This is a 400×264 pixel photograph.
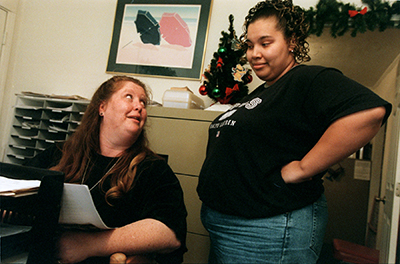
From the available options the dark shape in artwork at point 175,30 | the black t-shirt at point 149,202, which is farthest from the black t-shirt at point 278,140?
the dark shape in artwork at point 175,30

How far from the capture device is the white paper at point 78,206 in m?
0.67

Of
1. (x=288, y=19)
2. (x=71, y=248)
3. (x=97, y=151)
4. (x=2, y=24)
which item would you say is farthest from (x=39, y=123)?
(x=288, y=19)

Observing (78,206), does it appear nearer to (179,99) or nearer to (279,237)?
(279,237)

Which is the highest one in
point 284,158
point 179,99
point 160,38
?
point 160,38

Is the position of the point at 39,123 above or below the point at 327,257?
above

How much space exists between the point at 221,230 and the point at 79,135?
777mm

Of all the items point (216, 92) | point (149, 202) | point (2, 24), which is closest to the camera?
point (149, 202)

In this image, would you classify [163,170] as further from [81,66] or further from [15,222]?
[81,66]

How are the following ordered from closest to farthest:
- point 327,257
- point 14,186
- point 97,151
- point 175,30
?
point 14,186 → point 97,151 → point 175,30 → point 327,257

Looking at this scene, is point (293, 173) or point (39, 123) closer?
point (293, 173)

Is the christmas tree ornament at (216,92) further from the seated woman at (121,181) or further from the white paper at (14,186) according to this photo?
the white paper at (14,186)

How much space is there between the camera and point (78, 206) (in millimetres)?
702

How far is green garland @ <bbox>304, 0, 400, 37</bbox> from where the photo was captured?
1.64 metres

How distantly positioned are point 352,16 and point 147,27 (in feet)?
5.73
